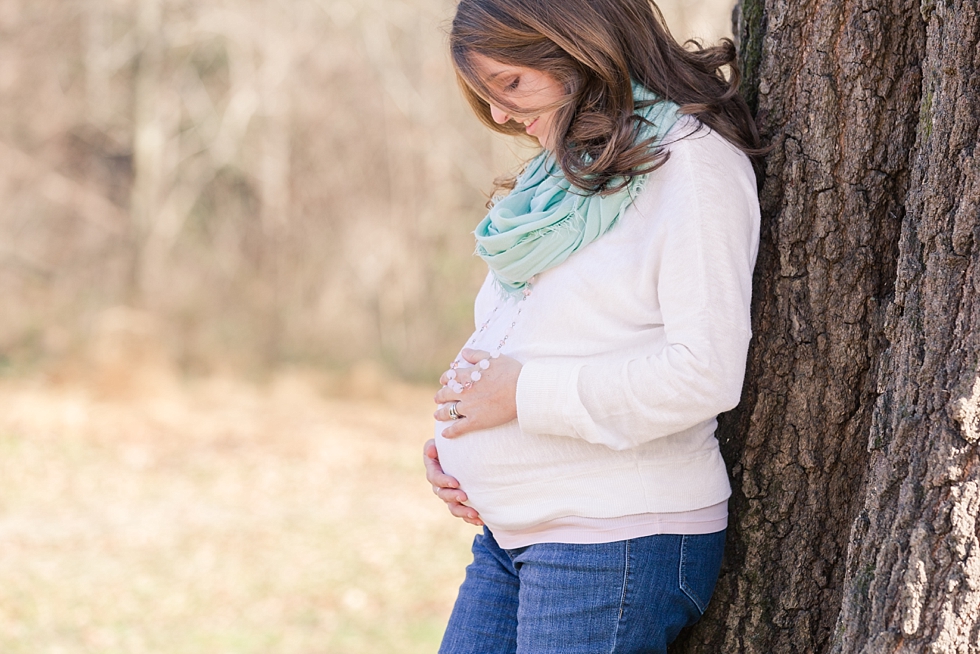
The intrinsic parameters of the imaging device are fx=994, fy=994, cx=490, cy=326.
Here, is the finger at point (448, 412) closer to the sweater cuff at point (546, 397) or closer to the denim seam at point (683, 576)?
the sweater cuff at point (546, 397)

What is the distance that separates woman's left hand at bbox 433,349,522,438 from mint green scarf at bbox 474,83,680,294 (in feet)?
0.53

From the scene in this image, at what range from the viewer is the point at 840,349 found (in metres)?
1.82

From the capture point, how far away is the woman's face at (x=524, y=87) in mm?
1804

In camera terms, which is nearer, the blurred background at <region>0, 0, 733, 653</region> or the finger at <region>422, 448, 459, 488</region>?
the finger at <region>422, 448, 459, 488</region>

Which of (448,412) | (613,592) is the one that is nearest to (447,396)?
(448,412)

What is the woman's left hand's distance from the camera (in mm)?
1735

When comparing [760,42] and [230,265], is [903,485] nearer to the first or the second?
[760,42]

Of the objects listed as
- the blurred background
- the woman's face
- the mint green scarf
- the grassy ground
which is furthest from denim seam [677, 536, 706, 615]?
the blurred background

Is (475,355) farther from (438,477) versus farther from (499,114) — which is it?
(499,114)

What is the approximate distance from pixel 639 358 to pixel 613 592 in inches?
15.7

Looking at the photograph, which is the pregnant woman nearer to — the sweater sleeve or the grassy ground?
the sweater sleeve

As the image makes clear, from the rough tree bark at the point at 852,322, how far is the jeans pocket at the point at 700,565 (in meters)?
0.11

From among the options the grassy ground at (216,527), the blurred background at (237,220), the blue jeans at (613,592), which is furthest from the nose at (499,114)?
the blurred background at (237,220)

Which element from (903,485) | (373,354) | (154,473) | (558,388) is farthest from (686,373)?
(373,354)
